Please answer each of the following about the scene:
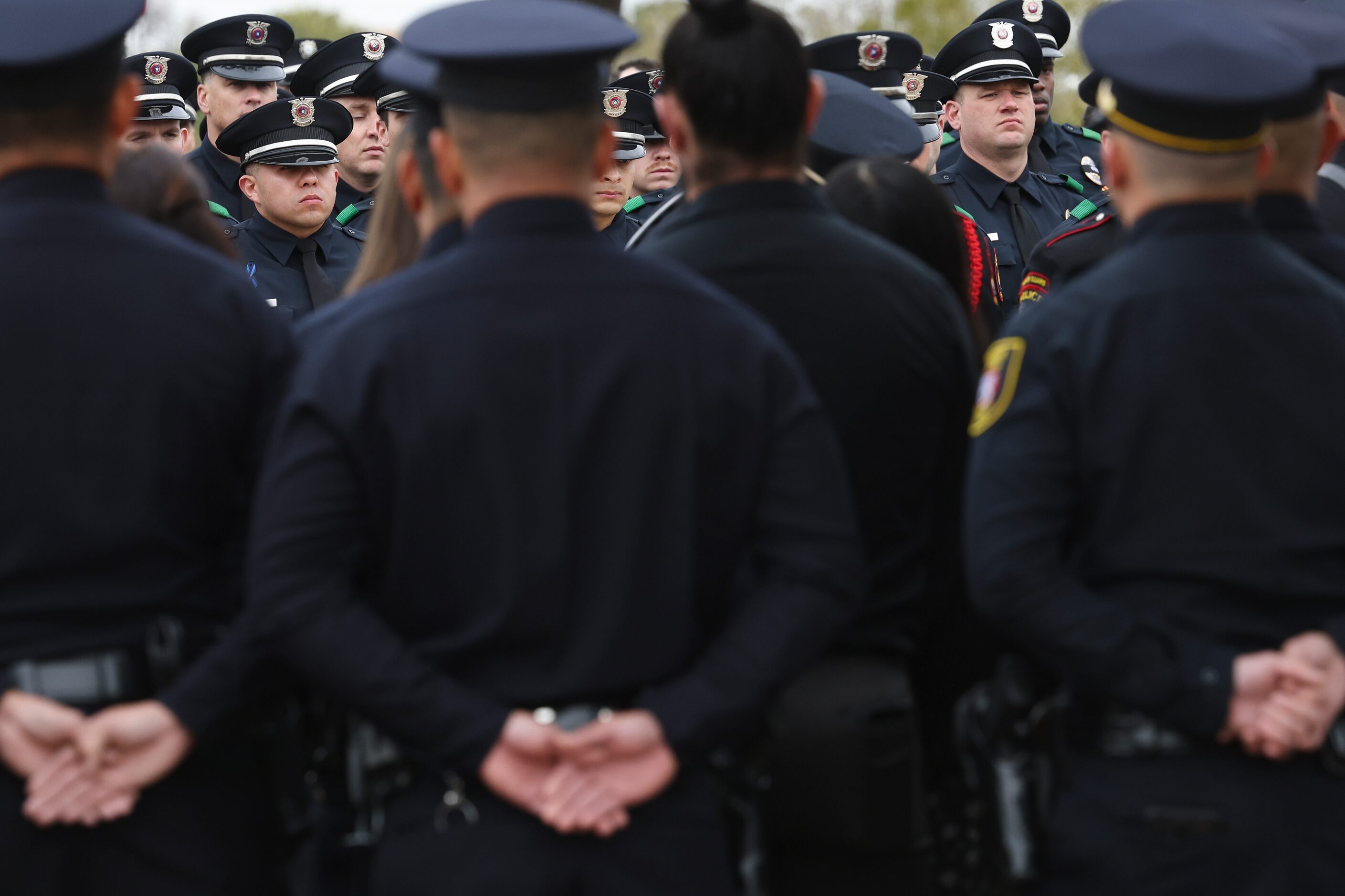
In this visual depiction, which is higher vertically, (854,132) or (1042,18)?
(854,132)

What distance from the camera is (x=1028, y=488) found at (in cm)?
229

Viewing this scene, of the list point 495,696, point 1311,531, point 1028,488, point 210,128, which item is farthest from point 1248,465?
point 210,128

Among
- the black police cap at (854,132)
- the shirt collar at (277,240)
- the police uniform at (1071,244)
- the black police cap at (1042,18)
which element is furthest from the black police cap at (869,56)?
the black police cap at (854,132)

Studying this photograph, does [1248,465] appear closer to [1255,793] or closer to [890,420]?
[1255,793]

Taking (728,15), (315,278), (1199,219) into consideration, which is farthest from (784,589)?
(315,278)

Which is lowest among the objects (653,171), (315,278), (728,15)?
(653,171)

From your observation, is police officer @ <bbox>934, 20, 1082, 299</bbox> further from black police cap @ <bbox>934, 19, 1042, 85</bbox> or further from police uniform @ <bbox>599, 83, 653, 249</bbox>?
police uniform @ <bbox>599, 83, 653, 249</bbox>

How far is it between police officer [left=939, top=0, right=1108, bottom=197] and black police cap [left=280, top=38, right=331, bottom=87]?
11.4 feet

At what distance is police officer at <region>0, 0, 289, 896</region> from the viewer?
7.52 feet

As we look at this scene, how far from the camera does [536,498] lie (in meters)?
2.12

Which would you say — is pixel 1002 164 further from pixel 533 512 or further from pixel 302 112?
pixel 533 512

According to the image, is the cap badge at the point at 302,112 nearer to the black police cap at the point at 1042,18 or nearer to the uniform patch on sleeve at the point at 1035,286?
the uniform patch on sleeve at the point at 1035,286

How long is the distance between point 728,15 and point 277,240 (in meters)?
3.73

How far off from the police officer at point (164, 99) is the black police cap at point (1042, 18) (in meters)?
4.03
